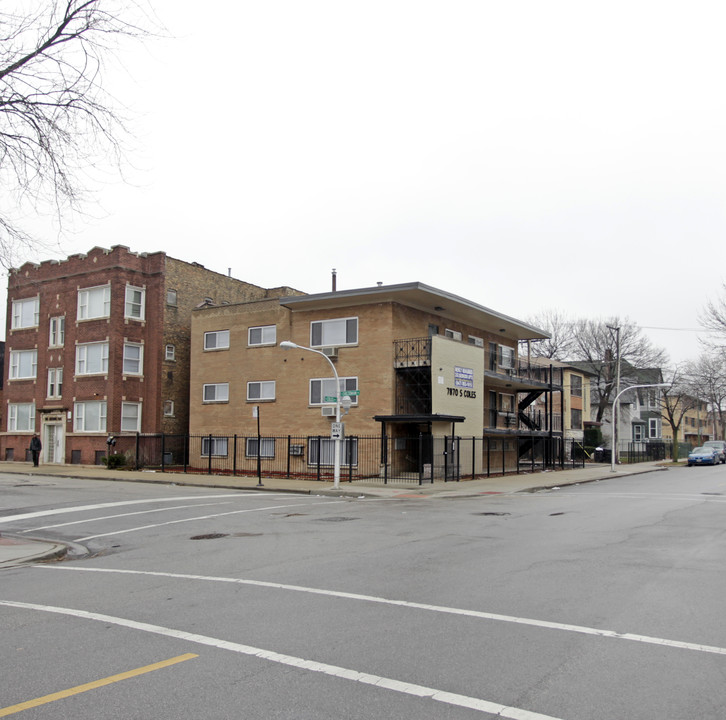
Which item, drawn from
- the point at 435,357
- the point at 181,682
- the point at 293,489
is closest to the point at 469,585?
the point at 181,682

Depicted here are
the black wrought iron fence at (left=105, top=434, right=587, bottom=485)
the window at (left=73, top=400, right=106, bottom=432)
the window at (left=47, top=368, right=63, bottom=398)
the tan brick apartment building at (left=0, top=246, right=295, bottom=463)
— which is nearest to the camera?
the black wrought iron fence at (left=105, top=434, right=587, bottom=485)

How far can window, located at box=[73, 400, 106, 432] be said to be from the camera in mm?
36500

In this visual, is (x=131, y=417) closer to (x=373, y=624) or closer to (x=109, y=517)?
(x=109, y=517)

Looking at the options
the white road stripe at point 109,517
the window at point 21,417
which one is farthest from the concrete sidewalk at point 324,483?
the white road stripe at point 109,517

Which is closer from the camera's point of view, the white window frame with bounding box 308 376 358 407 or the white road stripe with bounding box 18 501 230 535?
the white road stripe with bounding box 18 501 230 535

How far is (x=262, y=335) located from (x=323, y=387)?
15.5ft

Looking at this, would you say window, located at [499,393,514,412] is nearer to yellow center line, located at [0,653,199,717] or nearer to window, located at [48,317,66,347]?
window, located at [48,317,66,347]

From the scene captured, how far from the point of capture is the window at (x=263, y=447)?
33969mm

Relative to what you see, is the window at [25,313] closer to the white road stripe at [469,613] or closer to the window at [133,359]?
the window at [133,359]

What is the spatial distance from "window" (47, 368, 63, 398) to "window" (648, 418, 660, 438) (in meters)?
71.5

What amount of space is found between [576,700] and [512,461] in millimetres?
35741

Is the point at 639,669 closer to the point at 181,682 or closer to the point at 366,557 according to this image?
the point at 181,682

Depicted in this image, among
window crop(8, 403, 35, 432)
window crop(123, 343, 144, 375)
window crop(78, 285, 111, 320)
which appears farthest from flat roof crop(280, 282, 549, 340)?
window crop(8, 403, 35, 432)

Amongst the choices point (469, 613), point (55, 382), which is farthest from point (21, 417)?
point (469, 613)
